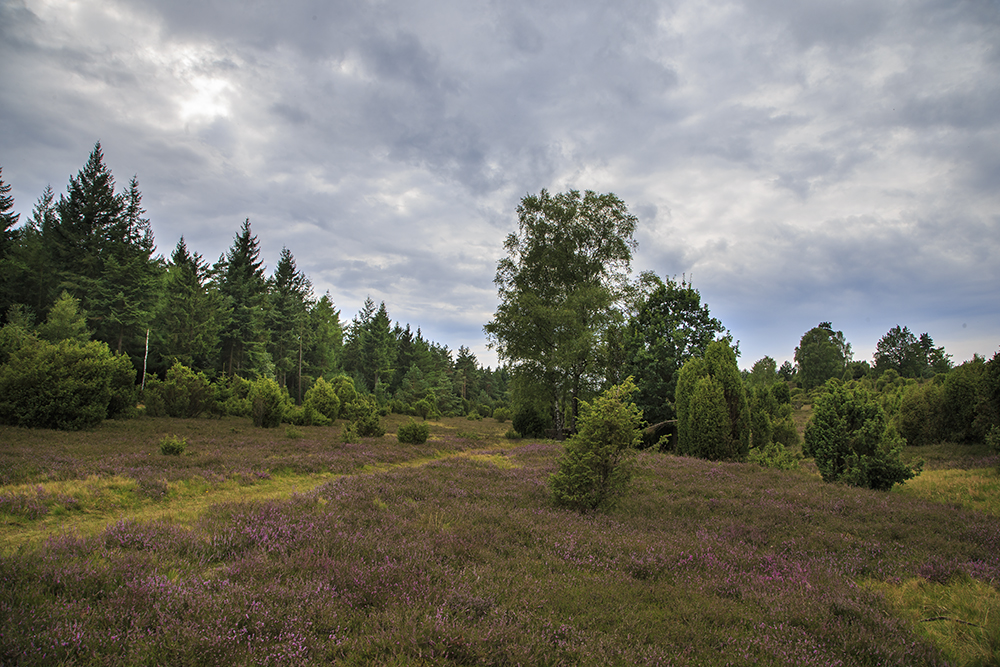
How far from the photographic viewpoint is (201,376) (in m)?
26.5

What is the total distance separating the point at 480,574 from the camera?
4.62 m

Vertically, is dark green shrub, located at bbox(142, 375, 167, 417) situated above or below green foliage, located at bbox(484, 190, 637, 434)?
below

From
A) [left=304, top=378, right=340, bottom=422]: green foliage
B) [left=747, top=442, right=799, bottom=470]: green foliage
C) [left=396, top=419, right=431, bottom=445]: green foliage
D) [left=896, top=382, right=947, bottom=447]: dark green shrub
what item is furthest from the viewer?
[left=304, top=378, right=340, bottom=422]: green foliage

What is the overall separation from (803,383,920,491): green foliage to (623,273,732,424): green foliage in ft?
30.2

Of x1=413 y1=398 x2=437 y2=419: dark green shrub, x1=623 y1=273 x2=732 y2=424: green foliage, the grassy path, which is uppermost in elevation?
x1=623 y1=273 x2=732 y2=424: green foliage

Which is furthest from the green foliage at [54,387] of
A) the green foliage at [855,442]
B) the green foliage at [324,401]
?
the green foliage at [855,442]

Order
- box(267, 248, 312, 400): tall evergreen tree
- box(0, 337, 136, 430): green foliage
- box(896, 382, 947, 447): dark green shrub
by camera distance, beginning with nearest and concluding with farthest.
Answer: box(0, 337, 136, 430): green foliage < box(896, 382, 947, 447): dark green shrub < box(267, 248, 312, 400): tall evergreen tree

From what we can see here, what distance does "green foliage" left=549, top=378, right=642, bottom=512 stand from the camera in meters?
7.94

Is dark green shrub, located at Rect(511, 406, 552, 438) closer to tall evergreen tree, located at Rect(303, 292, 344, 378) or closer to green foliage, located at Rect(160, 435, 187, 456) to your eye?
green foliage, located at Rect(160, 435, 187, 456)

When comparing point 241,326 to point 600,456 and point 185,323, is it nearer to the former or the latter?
point 185,323

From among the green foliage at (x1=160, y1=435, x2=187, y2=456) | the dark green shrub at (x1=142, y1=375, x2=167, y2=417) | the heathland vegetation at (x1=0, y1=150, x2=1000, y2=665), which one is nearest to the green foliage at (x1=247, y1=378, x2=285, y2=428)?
the heathland vegetation at (x1=0, y1=150, x2=1000, y2=665)

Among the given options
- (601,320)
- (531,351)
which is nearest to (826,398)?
(601,320)

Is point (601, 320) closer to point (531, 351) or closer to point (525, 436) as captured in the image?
point (531, 351)

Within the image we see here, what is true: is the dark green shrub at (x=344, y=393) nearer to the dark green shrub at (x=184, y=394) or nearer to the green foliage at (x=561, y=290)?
the dark green shrub at (x=184, y=394)
